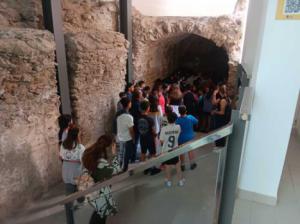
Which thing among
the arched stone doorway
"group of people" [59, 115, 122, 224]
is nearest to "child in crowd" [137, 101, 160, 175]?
"group of people" [59, 115, 122, 224]

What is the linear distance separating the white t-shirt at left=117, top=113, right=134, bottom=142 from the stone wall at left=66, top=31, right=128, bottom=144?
1150 millimetres

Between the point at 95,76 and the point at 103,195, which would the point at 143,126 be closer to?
the point at 103,195

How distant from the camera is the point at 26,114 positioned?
11.3 feet

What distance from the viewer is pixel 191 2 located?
24.9ft

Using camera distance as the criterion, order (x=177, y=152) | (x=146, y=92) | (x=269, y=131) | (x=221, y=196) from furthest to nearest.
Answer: (x=146, y=92) → (x=269, y=131) → (x=221, y=196) → (x=177, y=152)

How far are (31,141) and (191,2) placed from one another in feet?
21.0

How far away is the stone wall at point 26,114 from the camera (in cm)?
319

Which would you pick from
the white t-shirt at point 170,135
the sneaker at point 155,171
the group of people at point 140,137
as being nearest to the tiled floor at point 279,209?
the group of people at point 140,137

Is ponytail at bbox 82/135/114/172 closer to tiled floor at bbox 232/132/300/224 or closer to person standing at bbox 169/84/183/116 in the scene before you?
tiled floor at bbox 232/132/300/224

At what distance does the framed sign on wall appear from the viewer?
6.23 feet

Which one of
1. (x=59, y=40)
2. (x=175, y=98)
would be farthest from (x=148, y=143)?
(x=59, y=40)

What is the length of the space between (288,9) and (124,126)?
283 centimetres

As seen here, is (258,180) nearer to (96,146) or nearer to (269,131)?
(269,131)

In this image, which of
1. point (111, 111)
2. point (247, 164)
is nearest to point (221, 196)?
point (247, 164)
